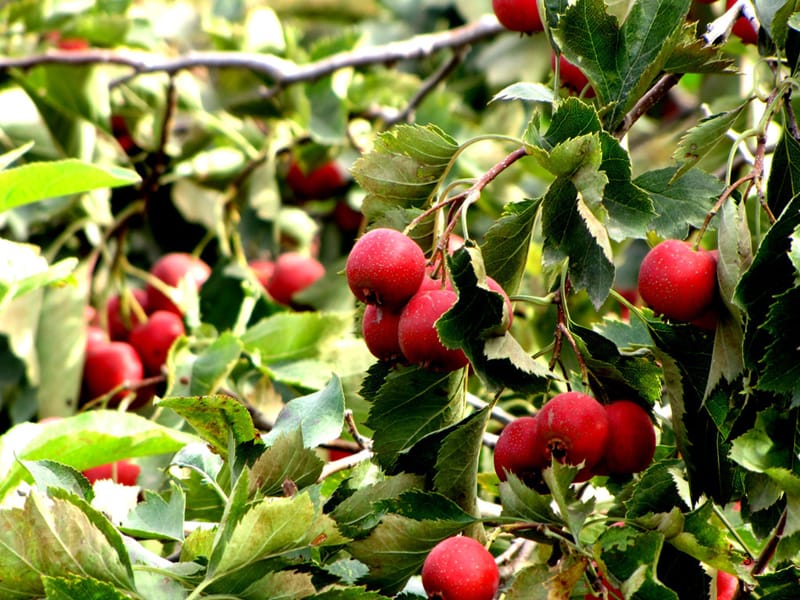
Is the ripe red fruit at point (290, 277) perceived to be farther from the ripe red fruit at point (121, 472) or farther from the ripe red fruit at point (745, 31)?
the ripe red fruit at point (745, 31)

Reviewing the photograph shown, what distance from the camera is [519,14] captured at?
1.23 m

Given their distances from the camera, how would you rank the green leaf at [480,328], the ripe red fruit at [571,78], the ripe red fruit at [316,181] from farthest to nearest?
the ripe red fruit at [316,181]
the ripe red fruit at [571,78]
the green leaf at [480,328]

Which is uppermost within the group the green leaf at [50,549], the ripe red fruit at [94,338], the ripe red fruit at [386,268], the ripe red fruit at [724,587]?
the ripe red fruit at [386,268]

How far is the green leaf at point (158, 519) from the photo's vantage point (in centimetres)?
104

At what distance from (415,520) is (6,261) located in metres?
0.66

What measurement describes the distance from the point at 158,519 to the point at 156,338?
3.48ft

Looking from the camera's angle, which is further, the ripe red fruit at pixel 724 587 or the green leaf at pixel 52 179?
the green leaf at pixel 52 179

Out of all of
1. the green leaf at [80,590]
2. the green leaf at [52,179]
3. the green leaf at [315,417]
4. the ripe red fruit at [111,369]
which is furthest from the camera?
the ripe red fruit at [111,369]

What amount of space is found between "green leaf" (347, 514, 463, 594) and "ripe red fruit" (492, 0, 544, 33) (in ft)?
1.80

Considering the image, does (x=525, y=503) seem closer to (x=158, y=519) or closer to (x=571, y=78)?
(x=158, y=519)

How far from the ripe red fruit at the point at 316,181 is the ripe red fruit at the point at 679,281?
153 cm

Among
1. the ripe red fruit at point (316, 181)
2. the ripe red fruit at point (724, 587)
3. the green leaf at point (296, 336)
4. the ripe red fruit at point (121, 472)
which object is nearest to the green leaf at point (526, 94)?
the ripe red fruit at point (724, 587)

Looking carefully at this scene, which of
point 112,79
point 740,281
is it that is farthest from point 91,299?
point 740,281

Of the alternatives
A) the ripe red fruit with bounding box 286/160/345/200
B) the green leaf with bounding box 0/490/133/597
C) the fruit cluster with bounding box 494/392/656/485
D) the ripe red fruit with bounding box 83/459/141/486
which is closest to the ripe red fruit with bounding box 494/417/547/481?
the fruit cluster with bounding box 494/392/656/485
